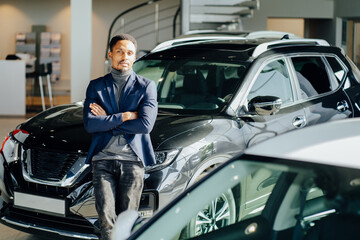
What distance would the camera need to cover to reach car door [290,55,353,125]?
5211 mm

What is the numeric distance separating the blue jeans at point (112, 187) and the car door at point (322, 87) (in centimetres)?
190

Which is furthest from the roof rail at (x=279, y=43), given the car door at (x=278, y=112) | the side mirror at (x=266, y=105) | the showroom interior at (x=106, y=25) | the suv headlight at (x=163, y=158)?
the showroom interior at (x=106, y=25)

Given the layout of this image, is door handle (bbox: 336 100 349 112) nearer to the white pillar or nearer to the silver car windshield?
the silver car windshield

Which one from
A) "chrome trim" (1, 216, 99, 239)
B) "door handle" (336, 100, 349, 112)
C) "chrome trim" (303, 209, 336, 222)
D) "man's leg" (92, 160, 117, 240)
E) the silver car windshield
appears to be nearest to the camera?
"chrome trim" (303, 209, 336, 222)

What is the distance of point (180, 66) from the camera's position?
5285 mm

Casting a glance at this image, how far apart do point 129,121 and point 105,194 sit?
455mm

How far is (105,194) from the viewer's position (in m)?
3.71

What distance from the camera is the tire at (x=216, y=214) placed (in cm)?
243

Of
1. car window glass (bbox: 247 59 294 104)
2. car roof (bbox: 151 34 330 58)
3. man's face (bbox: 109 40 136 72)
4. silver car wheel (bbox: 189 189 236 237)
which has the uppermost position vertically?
car roof (bbox: 151 34 330 58)

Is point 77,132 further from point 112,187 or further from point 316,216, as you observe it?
point 316,216

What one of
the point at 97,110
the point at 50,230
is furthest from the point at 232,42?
the point at 50,230

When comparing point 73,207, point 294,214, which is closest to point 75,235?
point 73,207

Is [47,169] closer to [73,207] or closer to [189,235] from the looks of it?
[73,207]

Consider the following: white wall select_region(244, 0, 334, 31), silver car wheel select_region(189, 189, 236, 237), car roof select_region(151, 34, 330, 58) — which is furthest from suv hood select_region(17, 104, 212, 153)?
white wall select_region(244, 0, 334, 31)
